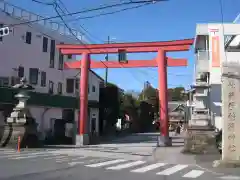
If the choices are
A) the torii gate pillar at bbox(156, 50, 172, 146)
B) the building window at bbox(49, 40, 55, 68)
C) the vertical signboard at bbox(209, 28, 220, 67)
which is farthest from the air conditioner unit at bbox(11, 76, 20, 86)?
the vertical signboard at bbox(209, 28, 220, 67)

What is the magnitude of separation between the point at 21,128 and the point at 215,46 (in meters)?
17.4

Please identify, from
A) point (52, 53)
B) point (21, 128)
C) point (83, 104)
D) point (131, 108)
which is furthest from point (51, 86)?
point (131, 108)

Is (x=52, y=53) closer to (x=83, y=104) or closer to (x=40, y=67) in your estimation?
(x=40, y=67)

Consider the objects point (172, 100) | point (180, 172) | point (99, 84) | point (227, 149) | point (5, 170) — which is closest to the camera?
point (5, 170)

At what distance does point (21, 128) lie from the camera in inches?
1047

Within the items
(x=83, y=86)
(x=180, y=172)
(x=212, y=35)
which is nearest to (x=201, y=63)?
(x=212, y=35)

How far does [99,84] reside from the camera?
46.2 m

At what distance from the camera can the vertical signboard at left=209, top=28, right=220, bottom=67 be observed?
30.1 metres

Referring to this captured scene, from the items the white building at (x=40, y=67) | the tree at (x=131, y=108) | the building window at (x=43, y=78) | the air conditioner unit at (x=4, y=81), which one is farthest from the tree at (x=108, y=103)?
the air conditioner unit at (x=4, y=81)

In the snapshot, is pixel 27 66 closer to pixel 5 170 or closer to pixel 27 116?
pixel 27 116

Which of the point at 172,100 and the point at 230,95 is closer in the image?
the point at 230,95

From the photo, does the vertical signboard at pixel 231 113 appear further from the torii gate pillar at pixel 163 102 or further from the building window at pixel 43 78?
the building window at pixel 43 78

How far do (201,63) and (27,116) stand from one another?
52.8 feet

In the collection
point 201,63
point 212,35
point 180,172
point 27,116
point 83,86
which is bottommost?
point 180,172
